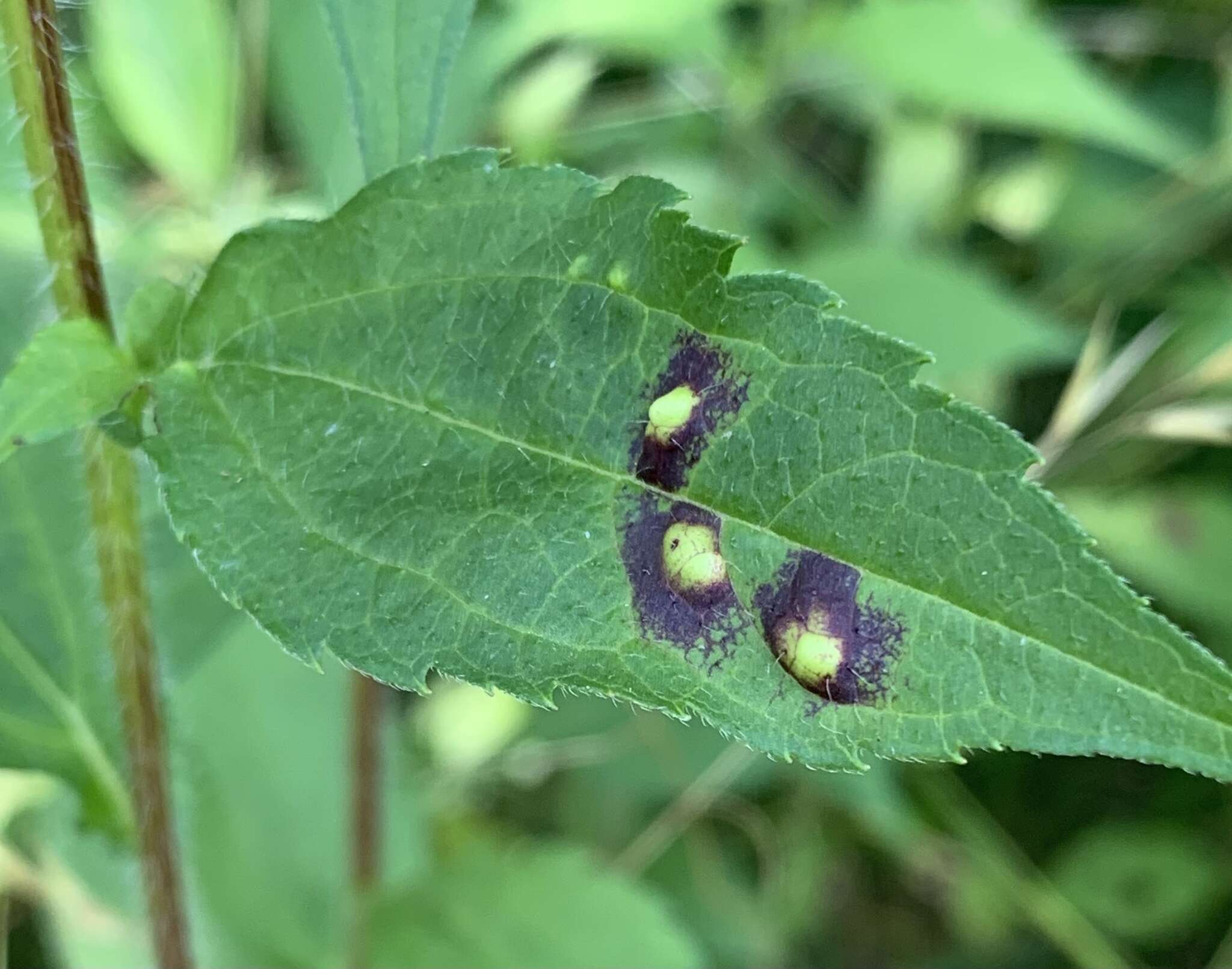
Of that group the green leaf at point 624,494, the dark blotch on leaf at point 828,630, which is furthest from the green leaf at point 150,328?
the dark blotch on leaf at point 828,630

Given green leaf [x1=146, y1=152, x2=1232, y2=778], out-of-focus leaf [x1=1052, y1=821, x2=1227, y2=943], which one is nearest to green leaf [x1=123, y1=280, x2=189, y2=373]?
green leaf [x1=146, y1=152, x2=1232, y2=778]

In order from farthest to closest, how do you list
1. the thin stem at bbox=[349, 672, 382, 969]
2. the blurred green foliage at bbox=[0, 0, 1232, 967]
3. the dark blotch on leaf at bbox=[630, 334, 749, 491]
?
the blurred green foliage at bbox=[0, 0, 1232, 967]
the thin stem at bbox=[349, 672, 382, 969]
the dark blotch on leaf at bbox=[630, 334, 749, 491]

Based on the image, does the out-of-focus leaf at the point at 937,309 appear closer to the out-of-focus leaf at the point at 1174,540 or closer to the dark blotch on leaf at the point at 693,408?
the out-of-focus leaf at the point at 1174,540

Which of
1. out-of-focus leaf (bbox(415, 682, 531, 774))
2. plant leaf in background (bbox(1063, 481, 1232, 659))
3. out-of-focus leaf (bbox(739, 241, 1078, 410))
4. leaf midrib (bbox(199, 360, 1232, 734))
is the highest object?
leaf midrib (bbox(199, 360, 1232, 734))

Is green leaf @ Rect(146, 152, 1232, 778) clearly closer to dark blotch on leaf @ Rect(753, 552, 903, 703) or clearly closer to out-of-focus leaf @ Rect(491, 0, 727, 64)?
dark blotch on leaf @ Rect(753, 552, 903, 703)

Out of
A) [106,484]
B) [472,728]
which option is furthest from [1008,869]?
[106,484]

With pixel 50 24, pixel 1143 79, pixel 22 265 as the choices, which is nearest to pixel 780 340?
pixel 50 24
